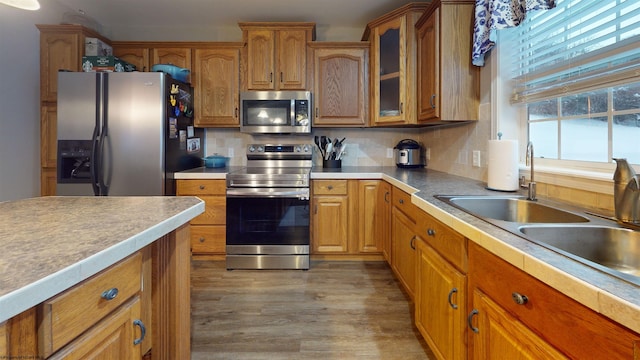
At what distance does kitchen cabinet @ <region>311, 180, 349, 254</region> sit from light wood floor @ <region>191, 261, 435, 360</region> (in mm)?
209

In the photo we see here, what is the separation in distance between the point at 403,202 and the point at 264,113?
1654mm

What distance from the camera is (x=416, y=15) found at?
2.63 m

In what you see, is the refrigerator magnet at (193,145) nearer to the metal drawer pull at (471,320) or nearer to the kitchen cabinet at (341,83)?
the kitchen cabinet at (341,83)

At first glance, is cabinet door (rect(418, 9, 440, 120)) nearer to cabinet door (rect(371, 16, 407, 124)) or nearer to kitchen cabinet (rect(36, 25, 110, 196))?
cabinet door (rect(371, 16, 407, 124))

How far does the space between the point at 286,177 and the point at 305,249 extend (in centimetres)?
65

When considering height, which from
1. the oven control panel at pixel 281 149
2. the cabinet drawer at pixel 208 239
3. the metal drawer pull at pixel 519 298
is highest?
the oven control panel at pixel 281 149

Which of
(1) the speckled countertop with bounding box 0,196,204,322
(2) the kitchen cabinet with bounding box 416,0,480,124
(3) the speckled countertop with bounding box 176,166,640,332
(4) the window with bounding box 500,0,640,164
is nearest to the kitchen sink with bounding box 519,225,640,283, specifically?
(3) the speckled countertop with bounding box 176,166,640,332

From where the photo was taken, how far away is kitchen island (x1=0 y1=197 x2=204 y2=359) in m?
0.55

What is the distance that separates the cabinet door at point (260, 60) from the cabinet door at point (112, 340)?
8.36ft

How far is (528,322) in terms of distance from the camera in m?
0.77

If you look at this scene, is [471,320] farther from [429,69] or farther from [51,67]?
[51,67]

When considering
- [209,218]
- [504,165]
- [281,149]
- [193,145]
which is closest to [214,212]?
[209,218]

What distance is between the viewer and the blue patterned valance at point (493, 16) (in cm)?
145

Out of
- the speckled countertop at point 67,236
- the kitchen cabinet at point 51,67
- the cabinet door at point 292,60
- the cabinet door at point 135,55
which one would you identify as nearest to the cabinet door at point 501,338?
the speckled countertop at point 67,236
